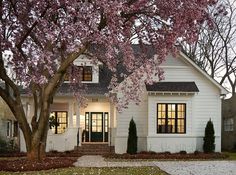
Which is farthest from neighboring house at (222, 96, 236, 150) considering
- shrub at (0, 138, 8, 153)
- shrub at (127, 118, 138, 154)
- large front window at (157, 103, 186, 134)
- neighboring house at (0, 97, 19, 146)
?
shrub at (0, 138, 8, 153)

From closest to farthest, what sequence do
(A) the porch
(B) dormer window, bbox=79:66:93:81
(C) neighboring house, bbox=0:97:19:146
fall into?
(A) the porch, (B) dormer window, bbox=79:66:93:81, (C) neighboring house, bbox=0:97:19:146

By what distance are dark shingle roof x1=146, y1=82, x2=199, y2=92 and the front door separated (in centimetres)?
526

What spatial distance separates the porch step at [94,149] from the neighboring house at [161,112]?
35cm

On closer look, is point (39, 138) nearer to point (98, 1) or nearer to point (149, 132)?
point (98, 1)

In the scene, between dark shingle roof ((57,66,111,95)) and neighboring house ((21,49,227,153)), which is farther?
dark shingle roof ((57,66,111,95))

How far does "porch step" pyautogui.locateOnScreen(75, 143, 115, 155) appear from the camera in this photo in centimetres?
3074

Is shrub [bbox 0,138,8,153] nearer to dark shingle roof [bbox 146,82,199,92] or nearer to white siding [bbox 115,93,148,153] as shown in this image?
white siding [bbox 115,93,148,153]

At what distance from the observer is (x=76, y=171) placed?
716 inches

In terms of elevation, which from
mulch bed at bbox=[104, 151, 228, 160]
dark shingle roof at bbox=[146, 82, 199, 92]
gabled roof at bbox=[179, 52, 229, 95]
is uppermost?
gabled roof at bbox=[179, 52, 229, 95]

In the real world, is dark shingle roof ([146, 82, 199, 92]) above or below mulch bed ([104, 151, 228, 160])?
above

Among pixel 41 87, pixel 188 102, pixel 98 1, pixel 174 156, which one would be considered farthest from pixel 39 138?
pixel 188 102

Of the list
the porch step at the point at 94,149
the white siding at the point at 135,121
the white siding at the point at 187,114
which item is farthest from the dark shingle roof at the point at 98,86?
the porch step at the point at 94,149

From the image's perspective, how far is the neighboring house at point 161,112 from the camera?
29.8 metres

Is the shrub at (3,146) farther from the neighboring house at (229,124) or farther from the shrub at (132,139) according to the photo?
the neighboring house at (229,124)
